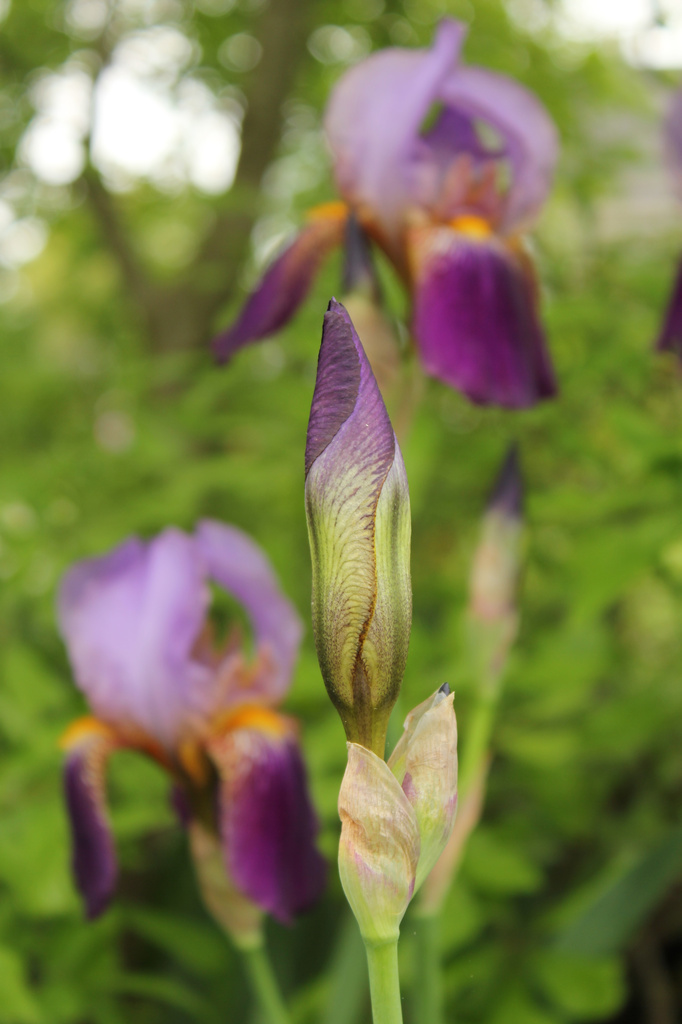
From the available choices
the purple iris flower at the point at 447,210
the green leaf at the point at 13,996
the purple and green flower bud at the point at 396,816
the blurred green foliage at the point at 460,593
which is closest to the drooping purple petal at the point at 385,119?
the purple iris flower at the point at 447,210

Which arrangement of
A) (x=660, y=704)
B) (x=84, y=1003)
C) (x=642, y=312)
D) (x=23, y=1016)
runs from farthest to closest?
(x=642, y=312) < (x=660, y=704) < (x=84, y=1003) < (x=23, y=1016)

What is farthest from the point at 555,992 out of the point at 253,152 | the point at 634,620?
the point at 253,152

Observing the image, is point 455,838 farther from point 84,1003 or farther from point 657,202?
point 657,202

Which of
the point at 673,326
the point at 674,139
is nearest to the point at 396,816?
the point at 673,326

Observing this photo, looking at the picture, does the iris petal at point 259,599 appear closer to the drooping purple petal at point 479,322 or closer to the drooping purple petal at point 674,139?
the drooping purple petal at point 479,322

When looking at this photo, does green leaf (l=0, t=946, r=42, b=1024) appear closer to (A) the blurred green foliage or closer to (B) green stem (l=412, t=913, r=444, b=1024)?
(A) the blurred green foliage

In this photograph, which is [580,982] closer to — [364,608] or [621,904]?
[621,904]

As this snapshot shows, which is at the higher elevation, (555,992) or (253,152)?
(253,152)
